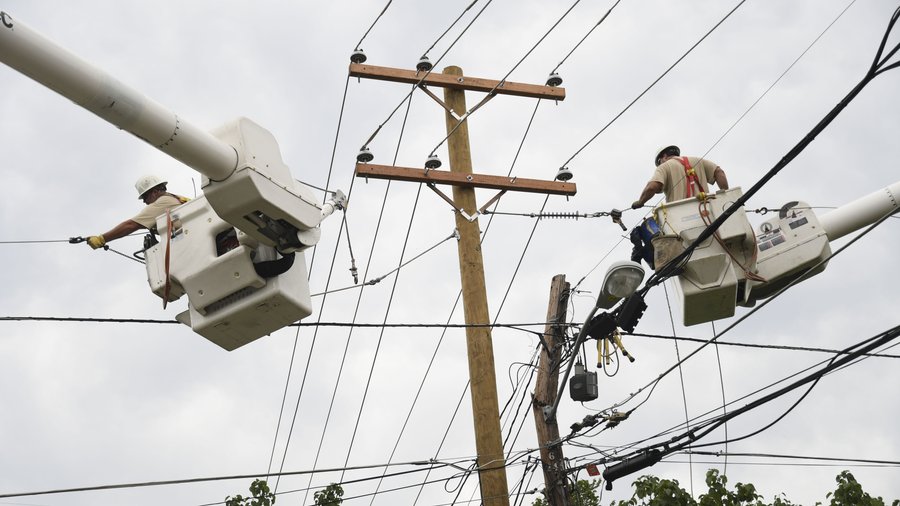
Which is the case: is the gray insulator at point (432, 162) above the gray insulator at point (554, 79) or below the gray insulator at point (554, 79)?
below

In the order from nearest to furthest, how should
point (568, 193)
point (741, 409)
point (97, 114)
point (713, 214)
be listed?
point (97, 114)
point (741, 409)
point (713, 214)
point (568, 193)

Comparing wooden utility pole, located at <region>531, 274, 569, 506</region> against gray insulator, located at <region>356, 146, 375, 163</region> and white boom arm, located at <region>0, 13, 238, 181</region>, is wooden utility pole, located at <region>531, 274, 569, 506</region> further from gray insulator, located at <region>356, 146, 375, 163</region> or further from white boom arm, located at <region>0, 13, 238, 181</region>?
white boom arm, located at <region>0, 13, 238, 181</region>

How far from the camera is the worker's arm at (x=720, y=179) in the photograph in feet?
32.2

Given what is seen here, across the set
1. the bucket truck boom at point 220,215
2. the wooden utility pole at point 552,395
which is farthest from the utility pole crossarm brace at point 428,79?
the bucket truck boom at point 220,215

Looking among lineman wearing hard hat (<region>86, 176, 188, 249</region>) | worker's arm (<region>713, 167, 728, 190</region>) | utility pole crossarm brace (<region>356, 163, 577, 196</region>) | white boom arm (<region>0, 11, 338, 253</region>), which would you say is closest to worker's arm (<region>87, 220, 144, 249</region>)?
lineman wearing hard hat (<region>86, 176, 188, 249</region>)

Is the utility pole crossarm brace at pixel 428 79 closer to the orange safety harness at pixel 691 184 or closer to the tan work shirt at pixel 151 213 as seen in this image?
the orange safety harness at pixel 691 184

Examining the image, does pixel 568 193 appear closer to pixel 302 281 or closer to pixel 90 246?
pixel 302 281

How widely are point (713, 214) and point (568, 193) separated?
271 cm

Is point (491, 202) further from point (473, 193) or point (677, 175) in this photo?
point (677, 175)

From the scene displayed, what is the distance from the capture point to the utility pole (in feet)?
34.0

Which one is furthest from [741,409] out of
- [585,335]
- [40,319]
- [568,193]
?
[40,319]

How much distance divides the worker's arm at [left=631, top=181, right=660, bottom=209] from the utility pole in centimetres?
188

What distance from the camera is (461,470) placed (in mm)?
10719

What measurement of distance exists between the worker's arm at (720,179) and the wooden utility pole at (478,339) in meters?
2.45
